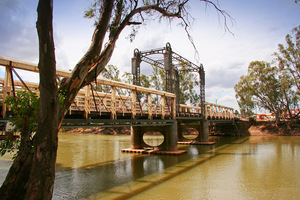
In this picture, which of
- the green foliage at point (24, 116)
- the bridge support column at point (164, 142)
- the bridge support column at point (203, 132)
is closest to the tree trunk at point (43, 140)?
the green foliage at point (24, 116)

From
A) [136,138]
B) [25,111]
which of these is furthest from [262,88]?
[25,111]

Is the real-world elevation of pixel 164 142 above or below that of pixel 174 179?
above

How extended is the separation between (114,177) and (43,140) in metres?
6.15

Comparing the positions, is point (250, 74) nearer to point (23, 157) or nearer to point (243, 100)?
point (243, 100)

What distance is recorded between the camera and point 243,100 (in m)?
38.8

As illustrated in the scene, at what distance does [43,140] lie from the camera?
4.42 m

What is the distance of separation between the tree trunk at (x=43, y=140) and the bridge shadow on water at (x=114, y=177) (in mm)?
3148

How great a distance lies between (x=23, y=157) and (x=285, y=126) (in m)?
39.7

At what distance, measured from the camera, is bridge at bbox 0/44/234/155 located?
24.1ft

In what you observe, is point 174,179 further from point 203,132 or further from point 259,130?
point 259,130

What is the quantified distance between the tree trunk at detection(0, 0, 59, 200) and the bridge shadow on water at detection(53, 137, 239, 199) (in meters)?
3.15

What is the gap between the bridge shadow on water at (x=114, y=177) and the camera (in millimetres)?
7914

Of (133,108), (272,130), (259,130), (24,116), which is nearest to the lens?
(24,116)

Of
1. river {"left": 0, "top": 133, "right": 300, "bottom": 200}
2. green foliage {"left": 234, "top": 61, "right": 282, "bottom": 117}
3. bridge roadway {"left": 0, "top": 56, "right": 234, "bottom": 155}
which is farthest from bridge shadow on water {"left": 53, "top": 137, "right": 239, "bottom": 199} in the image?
green foliage {"left": 234, "top": 61, "right": 282, "bottom": 117}
